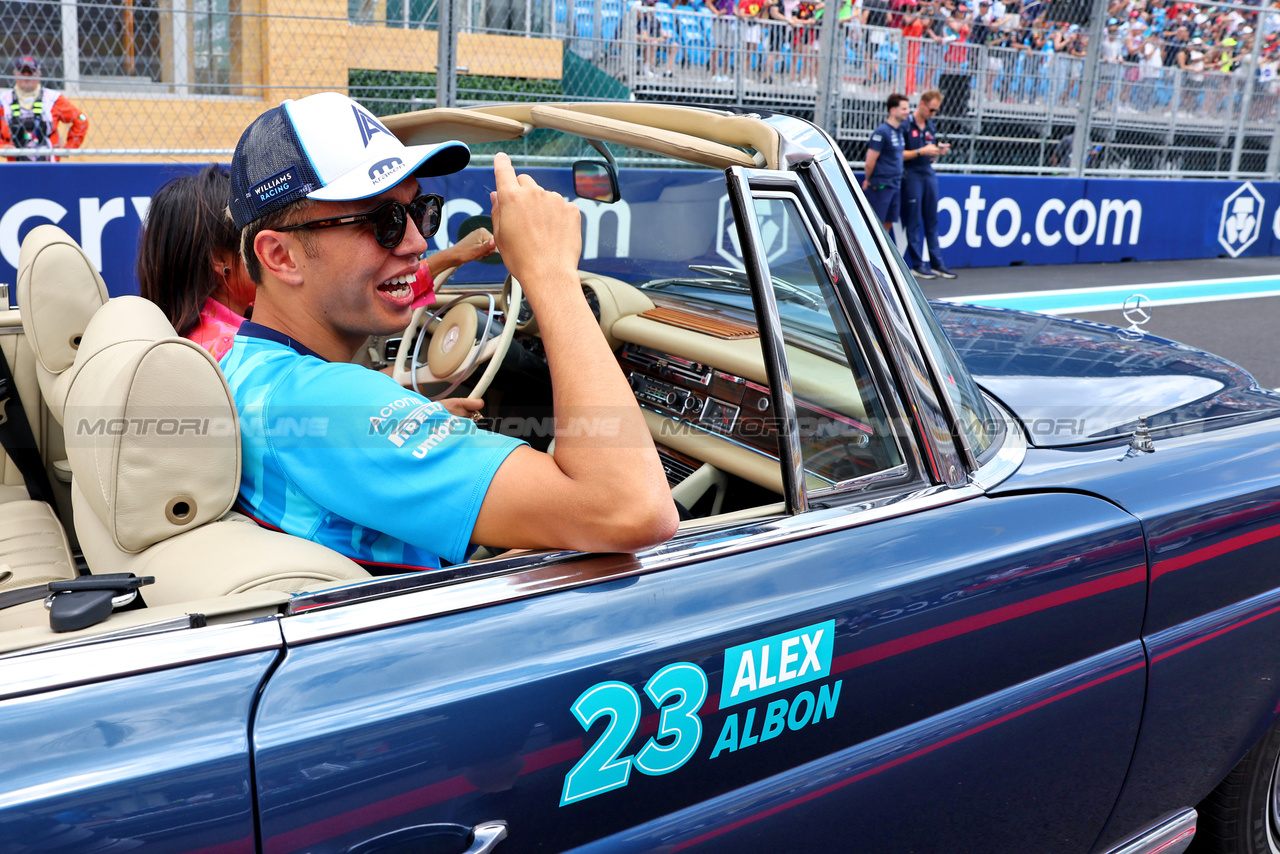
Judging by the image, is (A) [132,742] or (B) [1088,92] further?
(B) [1088,92]

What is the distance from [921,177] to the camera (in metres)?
10.7

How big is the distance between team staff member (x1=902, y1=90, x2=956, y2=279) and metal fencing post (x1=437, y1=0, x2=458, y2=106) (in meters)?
5.18

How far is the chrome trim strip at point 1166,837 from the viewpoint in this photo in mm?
1905

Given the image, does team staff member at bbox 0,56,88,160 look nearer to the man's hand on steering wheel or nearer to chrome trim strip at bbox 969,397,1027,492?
the man's hand on steering wheel

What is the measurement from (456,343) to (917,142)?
9.01 metres

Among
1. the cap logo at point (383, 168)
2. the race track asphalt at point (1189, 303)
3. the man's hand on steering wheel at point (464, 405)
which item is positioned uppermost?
the cap logo at point (383, 168)

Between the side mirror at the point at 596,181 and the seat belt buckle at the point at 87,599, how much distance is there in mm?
1343

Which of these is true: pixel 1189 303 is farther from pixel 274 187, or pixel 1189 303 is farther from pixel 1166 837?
pixel 274 187

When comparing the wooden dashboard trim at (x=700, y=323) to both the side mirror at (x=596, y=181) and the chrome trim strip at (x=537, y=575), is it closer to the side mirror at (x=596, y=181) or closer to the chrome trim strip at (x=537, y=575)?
the side mirror at (x=596, y=181)

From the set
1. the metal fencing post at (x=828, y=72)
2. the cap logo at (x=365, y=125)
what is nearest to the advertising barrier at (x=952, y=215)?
the cap logo at (x=365, y=125)

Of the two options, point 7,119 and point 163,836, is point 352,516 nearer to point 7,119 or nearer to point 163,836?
point 163,836

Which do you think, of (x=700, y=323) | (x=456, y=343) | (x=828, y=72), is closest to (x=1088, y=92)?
(x=828, y=72)

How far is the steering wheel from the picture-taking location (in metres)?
2.69

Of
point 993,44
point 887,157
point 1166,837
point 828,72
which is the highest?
point 993,44
